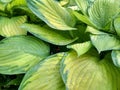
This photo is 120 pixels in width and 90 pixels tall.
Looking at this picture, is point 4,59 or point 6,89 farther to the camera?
point 6,89

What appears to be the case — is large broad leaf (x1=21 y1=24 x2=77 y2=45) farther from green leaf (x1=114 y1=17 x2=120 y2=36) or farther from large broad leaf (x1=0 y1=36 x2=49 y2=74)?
green leaf (x1=114 y1=17 x2=120 y2=36)

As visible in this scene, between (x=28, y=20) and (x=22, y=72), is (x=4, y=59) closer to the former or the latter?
(x=22, y=72)

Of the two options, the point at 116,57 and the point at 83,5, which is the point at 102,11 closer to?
the point at 83,5

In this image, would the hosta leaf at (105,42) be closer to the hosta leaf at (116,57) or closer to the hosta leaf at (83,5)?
the hosta leaf at (116,57)

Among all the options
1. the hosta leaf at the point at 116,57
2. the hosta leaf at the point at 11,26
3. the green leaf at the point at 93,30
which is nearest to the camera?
the hosta leaf at the point at 116,57

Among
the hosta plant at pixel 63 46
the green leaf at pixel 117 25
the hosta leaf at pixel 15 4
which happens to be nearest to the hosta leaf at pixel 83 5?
the hosta plant at pixel 63 46

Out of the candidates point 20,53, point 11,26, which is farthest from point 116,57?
point 11,26

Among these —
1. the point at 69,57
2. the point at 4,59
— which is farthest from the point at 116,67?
the point at 4,59

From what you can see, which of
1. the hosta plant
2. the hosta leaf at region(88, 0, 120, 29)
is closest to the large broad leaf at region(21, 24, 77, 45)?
the hosta plant
